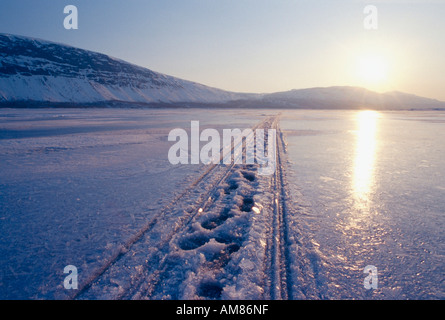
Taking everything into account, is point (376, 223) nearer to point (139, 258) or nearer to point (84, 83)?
point (139, 258)

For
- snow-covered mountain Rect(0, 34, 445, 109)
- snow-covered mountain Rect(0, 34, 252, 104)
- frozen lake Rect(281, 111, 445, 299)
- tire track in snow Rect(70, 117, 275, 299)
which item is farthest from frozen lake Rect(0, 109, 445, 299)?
snow-covered mountain Rect(0, 34, 252, 104)

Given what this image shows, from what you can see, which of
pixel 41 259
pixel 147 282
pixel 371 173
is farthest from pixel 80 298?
pixel 371 173

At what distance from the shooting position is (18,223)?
3.71 m

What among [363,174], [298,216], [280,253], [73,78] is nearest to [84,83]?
[73,78]

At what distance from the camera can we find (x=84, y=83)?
96.6 metres

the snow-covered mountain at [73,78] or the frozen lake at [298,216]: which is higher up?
the snow-covered mountain at [73,78]

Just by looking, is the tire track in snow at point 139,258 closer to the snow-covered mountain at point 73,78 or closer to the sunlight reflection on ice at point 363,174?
the sunlight reflection on ice at point 363,174

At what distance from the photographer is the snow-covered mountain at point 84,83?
82.6m

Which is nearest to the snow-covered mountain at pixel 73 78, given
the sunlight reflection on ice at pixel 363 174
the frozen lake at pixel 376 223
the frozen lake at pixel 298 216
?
the frozen lake at pixel 298 216

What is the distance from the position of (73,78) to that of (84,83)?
15.6 ft

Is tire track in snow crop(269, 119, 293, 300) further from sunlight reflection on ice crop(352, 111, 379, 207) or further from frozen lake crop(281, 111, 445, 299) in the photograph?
sunlight reflection on ice crop(352, 111, 379, 207)

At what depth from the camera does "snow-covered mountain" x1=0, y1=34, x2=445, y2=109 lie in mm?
82562

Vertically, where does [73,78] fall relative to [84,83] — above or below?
above
